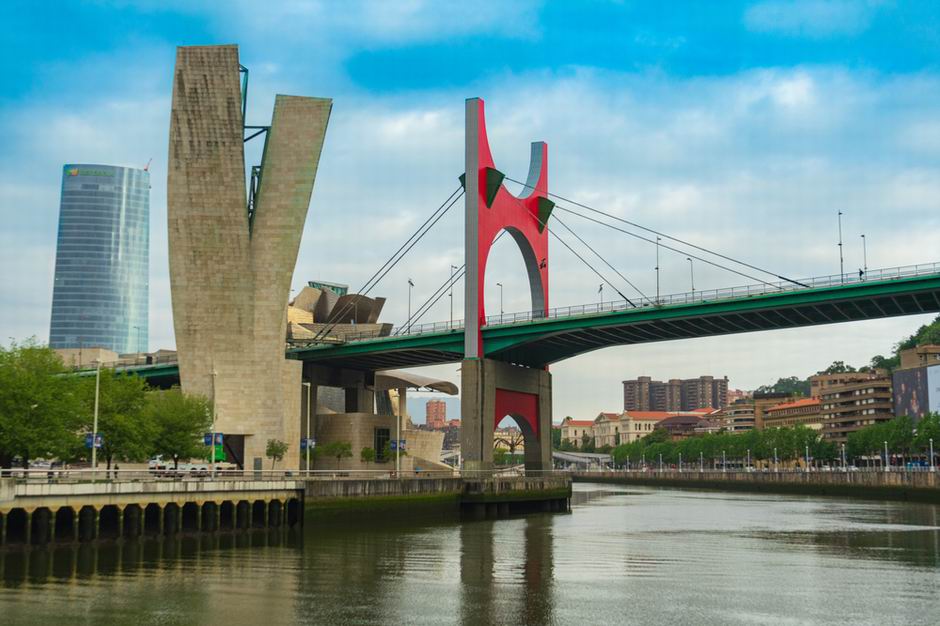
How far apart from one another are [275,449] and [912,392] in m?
100

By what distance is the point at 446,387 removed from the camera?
108750mm

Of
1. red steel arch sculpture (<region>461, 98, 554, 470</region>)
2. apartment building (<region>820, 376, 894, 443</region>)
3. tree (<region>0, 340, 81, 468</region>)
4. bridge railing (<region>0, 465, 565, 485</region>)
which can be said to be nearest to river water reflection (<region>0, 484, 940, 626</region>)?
bridge railing (<region>0, 465, 565, 485</region>)

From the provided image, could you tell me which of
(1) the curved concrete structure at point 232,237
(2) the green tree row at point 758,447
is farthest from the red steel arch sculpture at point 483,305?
(2) the green tree row at point 758,447

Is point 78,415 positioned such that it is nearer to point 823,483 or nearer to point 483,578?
point 483,578

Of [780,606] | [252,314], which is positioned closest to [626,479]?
[252,314]

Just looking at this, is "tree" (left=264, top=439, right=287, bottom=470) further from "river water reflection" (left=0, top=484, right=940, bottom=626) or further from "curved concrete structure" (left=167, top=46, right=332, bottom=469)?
"river water reflection" (left=0, top=484, right=940, bottom=626)

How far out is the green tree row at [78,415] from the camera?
47.1 meters

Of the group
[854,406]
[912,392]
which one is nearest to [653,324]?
[912,392]

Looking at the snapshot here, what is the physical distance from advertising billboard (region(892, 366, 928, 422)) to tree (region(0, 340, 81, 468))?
115928 mm

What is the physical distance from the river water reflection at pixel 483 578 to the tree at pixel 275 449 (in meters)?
23.7

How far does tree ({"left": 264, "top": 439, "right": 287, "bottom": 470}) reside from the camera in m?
74.6

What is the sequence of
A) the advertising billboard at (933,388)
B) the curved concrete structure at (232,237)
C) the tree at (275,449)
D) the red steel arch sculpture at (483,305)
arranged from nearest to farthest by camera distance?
the red steel arch sculpture at (483,305), the curved concrete structure at (232,237), the tree at (275,449), the advertising billboard at (933,388)

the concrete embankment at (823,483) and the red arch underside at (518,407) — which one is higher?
the red arch underside at (518,407)

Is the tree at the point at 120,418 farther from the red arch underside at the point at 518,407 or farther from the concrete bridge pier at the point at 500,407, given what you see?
the red arch underside at the point at 518,407
